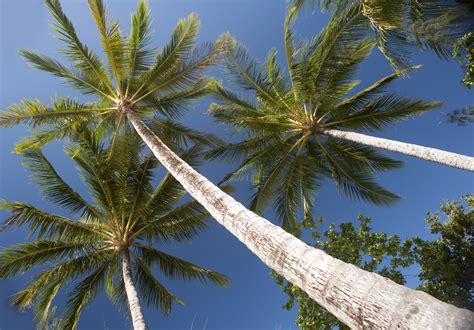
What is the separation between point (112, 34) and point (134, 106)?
192cm

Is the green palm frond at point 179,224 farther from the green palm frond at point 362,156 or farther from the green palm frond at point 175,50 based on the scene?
the green palm frond at point 362,156

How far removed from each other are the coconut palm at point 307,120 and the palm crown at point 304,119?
3cm

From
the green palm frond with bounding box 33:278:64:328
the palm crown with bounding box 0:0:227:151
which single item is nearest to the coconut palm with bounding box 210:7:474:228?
the palm crown with bounding box 0:0:227:151

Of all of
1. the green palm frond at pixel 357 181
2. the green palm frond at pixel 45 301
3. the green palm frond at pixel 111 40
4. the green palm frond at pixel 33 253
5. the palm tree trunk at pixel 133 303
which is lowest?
the green palm frond at pixel 45 301

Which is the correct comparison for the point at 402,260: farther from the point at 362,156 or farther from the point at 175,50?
the point at 175,50

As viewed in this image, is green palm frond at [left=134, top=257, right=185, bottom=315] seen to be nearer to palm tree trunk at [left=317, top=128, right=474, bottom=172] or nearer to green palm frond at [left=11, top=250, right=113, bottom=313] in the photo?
green palm frond at [left=11, top=250, right=113, bottom=313]

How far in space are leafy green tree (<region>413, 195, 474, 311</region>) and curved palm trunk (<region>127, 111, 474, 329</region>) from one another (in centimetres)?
658

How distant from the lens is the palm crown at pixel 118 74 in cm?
745

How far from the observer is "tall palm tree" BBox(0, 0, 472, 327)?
2844 mm

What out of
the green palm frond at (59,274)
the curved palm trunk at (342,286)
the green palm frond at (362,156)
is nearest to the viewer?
the curved palm trunk at (342,286)

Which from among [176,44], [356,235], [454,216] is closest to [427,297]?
[356,235]

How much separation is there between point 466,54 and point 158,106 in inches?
310

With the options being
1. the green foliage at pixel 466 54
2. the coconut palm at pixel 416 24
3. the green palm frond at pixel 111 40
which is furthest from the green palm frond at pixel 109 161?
the green foliage at pixel 466 54

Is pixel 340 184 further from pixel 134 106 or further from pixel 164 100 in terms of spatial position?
pixel 134 106
